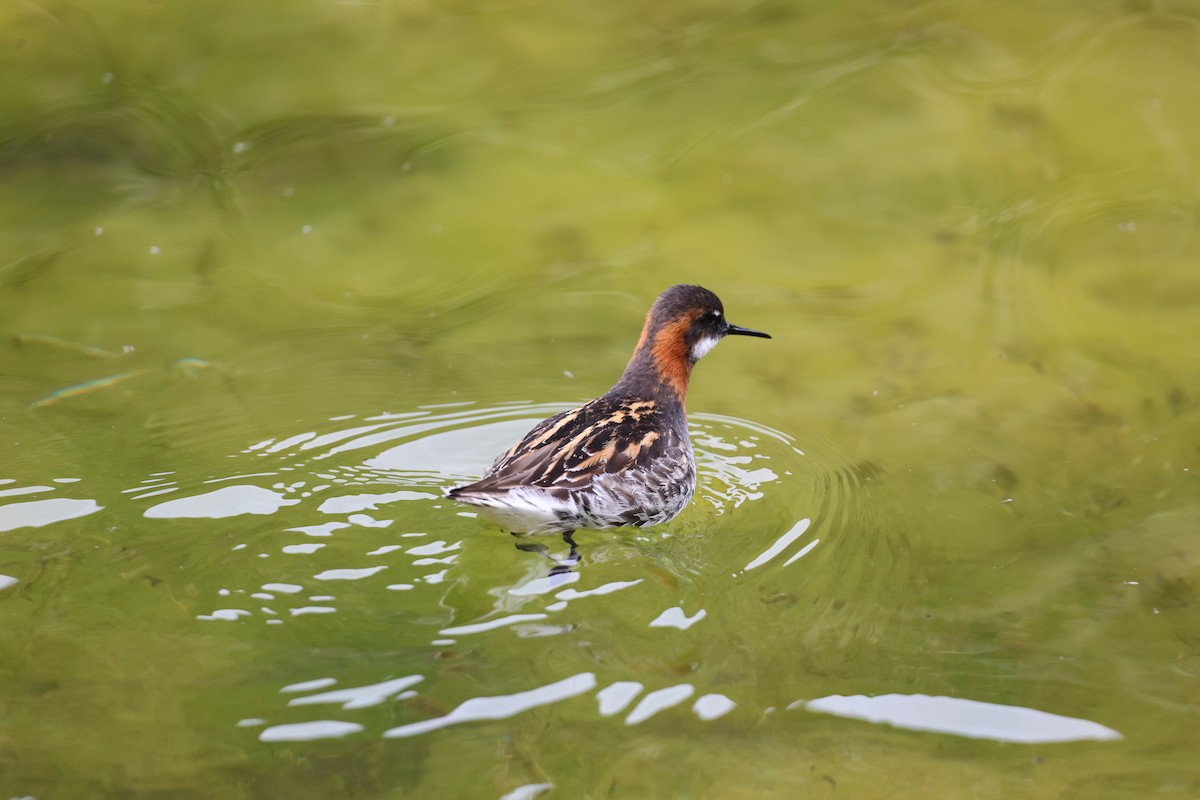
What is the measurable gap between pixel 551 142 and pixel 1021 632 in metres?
4.84

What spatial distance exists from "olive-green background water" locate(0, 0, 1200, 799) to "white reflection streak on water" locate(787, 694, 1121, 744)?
36mm

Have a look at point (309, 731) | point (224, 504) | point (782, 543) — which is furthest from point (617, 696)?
point (224, 504)

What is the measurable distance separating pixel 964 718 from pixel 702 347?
288cm

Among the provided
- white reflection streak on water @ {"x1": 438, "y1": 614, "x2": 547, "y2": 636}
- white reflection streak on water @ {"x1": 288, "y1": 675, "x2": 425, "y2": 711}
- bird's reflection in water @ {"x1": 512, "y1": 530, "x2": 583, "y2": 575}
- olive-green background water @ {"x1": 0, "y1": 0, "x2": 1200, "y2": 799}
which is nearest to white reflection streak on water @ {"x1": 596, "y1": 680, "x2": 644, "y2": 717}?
olive-green background water @ {"x1": 0, "y1": 0, "x2": 1200, "y2": 799}

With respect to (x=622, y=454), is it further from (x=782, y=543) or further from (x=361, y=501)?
(x=361, y=501)

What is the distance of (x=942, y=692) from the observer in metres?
4.74

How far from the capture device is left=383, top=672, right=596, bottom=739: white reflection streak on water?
14.2ft

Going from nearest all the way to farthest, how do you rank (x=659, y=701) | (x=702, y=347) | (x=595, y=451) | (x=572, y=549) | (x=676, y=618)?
(x=659, y=701) → (x=676, y=618) → (x=572, y=549) → (x=595, y=451) → (x=702, y=347)

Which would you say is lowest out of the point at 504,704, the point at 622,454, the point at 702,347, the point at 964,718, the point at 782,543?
the point at 964,718

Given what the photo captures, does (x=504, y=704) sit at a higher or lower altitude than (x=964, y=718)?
higher

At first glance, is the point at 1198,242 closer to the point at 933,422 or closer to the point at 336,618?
the point at 933,422

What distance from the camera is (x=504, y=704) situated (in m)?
4.46

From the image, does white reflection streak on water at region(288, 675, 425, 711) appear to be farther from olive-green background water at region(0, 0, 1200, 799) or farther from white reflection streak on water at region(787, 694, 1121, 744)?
white reflection streak on water at region(787, 694, 1121, 744)

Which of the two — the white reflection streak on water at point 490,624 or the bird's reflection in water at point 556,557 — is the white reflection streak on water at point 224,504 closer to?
the bird's reflection in water at point 556,557
